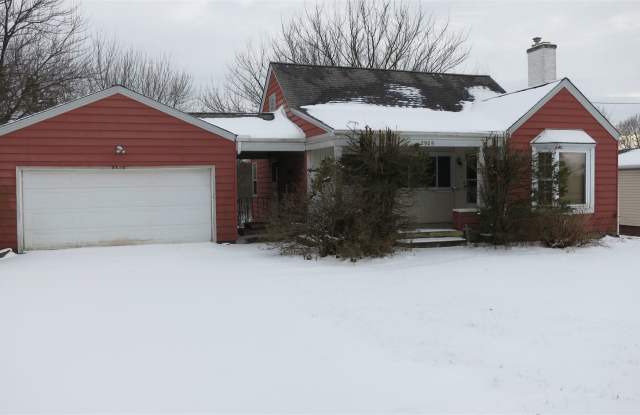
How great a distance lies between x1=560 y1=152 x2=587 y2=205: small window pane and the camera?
14422 millimetres

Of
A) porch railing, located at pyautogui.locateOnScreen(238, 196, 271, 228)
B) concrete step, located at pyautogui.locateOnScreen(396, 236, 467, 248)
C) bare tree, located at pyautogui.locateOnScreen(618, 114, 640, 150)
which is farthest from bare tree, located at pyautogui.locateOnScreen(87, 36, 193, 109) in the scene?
bare tree, located at pyautogui.locateOnScreen(618, 114, 640, 150)

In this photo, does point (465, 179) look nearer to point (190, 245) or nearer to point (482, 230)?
point (482, 230)

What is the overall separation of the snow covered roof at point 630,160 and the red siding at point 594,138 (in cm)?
1008

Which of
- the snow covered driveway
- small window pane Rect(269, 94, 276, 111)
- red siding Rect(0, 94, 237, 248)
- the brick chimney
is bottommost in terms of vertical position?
the snow covered driveway

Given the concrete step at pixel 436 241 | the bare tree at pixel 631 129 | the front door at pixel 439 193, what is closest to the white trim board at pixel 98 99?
the concrete step at pixel 436 241

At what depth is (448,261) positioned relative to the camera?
1093cm

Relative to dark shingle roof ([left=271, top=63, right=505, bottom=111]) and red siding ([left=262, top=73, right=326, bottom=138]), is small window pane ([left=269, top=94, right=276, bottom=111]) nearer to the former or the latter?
red siding ([left=262, top=73, right=326, bottom=138])

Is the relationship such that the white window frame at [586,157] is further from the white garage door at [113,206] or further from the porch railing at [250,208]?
the porch railing at [250,208]

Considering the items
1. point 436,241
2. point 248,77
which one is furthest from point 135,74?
point 436,241

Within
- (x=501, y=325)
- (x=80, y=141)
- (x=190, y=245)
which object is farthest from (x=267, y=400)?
(x=80, y=141)

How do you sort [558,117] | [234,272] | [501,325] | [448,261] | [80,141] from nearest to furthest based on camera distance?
[501,325], [234,272], [448,261], [80,141], [558,117]

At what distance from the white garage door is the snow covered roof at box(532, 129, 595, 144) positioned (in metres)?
8.19

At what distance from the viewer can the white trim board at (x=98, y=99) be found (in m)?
12.2

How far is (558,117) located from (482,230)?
397 centimetres
